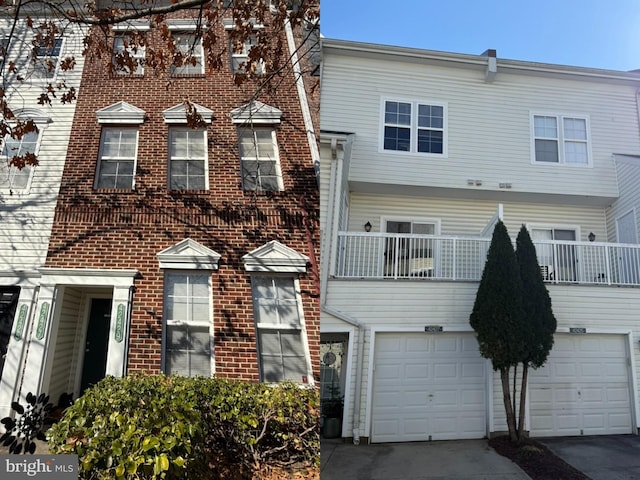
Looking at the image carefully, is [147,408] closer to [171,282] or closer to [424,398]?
[171,282]

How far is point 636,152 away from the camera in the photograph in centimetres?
166

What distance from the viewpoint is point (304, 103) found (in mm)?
1412

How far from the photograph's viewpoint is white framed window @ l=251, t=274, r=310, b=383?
49.5 inches

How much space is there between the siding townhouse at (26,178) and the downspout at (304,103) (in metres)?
0.86

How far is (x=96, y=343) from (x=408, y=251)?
1.20 meters

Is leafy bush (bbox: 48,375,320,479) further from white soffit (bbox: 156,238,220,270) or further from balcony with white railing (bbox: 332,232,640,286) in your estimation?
balcony with white railing (bbox: 332,232,640,286)

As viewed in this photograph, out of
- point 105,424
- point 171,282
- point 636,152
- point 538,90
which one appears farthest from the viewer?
point 538,90

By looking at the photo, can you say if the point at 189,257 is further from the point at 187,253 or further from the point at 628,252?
the point at 628,252

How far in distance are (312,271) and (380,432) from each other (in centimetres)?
64

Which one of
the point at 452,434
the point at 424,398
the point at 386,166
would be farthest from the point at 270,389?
the point at 386,166

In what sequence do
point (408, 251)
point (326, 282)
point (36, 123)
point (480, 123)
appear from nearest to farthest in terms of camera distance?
point (326, 282)
point (36, 123)
point (408, 251)
point (480, 123)

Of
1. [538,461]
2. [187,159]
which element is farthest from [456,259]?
[187,159]

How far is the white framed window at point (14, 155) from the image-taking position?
1.46m

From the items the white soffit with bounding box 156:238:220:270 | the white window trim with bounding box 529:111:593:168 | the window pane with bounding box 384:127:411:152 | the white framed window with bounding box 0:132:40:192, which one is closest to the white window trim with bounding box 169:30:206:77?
the white framed window with bounding box 0:132:40:192
